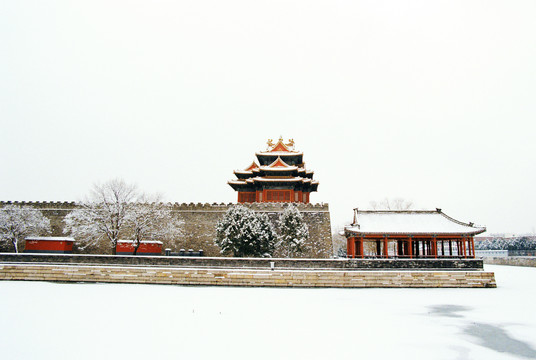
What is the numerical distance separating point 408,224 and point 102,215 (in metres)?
20.2

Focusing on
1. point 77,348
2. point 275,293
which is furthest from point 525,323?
point 77,348

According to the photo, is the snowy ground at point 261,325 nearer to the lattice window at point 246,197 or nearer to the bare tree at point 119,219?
the bare tree at point 119,219

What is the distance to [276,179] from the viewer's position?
98.5ft

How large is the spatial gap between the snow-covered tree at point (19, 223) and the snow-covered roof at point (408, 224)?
72.9ft

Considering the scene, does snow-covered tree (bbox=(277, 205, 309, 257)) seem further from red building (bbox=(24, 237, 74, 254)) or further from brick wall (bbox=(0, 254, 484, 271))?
red building (bbox=(24, 237, 74, 254))

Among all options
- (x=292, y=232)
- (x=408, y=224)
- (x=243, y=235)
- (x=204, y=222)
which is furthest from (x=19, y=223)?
(x=408, y=224)

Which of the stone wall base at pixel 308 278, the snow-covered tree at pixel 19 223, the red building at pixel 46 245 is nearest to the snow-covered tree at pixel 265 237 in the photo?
the stone wall base at pixel 308 278

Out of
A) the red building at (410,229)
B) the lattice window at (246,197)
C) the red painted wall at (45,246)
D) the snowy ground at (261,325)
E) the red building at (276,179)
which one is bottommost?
the snowy ground at (261,325)

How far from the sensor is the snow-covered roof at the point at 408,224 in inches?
755

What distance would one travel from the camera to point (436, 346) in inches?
309

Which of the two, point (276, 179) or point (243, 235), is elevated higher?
point (276, 179)

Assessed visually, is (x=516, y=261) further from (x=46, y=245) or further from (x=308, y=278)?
(x=46, y=245)

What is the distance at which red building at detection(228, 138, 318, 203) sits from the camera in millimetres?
30016

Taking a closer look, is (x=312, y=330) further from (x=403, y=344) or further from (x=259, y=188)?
(x=259, y=188)
